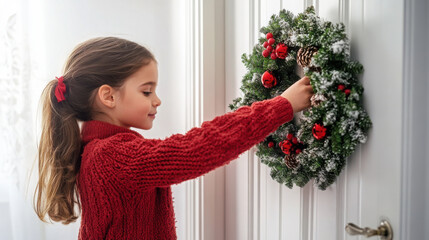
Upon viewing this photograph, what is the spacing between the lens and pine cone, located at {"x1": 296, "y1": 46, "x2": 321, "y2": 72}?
2.37ft

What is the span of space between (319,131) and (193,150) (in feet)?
1.00

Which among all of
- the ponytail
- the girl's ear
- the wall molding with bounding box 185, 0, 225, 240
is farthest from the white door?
the ponytail

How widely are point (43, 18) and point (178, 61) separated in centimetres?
61

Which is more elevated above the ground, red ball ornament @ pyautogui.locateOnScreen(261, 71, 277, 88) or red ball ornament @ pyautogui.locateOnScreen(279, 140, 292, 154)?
red ball ornament @ pyautogui.locateOnScreen(261, 71, 277, 88)

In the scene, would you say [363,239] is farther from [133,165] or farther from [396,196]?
[133,165]

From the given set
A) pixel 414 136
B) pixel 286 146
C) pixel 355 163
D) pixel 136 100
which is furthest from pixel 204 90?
pixel 414 136

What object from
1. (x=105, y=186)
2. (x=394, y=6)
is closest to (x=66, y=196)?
(x=105, y=186)

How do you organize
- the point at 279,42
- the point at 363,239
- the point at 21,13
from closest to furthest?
the point at 363,239
the point at 279,42
the point at 21,13

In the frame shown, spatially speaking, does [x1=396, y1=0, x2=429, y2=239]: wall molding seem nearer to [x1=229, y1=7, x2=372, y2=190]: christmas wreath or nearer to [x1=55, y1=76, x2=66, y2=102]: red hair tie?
[x1=229, y1=7, x2=372, y2=190]: christmas wreath

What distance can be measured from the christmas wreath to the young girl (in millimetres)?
69

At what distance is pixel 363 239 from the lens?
688mm

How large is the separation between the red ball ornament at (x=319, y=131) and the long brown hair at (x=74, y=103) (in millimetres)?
517

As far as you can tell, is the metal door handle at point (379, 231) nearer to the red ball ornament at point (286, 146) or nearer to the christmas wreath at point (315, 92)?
the christmas wreath at point (315, 92)

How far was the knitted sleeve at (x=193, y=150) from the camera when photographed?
69 centimetres
